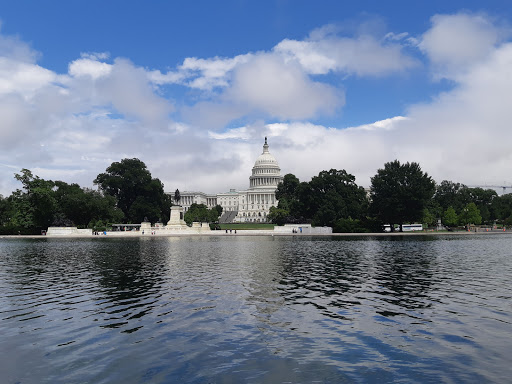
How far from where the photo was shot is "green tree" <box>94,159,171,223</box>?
367 feet

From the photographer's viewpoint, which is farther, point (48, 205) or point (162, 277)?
point (48, 205)

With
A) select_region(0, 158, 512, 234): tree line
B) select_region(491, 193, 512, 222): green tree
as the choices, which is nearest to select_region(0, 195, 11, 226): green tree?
select_region(0, 158, 512, 234): tree line

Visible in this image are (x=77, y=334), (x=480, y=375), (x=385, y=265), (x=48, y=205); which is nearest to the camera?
(x=480, y=375)

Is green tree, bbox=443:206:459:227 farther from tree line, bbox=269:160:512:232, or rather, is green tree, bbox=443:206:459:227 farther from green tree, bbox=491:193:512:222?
green tree, bbox=491:193:512:222

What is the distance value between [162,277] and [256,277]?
502 cm

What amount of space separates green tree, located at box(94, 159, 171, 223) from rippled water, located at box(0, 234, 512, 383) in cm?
8972

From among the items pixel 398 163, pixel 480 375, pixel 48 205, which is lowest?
pixel 480 375

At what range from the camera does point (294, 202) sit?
107 meters

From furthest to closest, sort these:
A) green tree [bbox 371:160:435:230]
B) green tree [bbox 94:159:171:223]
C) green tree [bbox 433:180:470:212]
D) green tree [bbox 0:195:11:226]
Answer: green tree [bbox 433:180:470:212]
green tree [bbox 94:159:171:223]
green tree [bbox 0:195:11:226]
green tree [bbox 371:160:435:230]

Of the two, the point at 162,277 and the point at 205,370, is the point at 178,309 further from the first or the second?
the point at 162,277

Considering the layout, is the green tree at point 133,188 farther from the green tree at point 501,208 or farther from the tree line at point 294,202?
the green tree at point 501,208

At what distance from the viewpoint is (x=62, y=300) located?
1703 cm

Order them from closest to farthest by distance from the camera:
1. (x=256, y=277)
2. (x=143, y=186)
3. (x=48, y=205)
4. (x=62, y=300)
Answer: (x=62, y=300) → (x=256, y=277) → (x=48, y=205) → (x=143, y=186)

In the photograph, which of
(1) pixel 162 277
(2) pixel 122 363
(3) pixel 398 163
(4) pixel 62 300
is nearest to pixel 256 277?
(1) pixel 162 277
